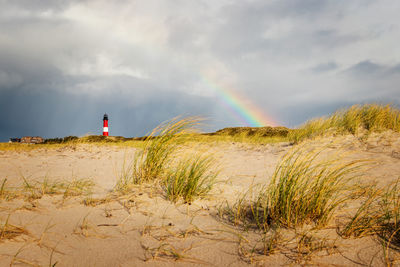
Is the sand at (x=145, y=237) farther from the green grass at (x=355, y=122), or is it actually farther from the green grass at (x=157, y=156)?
the green grass at (x=355, y=122)

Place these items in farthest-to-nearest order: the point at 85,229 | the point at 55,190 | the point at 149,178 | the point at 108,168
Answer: the point at 108,168, the point at 149,178, the point at 55,190, the point at 85,229

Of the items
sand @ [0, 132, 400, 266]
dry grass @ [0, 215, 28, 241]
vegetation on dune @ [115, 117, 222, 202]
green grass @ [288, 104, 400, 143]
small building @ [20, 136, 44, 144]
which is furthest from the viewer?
small building @ [20, 136, 44, 144]

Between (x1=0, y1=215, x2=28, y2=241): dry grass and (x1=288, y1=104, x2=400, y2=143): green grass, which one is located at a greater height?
(x1=288, y1=104, x2=400, y2=143): green grass

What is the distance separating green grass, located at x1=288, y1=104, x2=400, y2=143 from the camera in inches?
294

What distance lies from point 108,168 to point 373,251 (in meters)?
4.59

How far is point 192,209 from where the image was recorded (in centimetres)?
263

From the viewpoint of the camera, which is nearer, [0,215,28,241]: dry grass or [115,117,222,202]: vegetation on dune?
[0,215,28,241]: dry grass

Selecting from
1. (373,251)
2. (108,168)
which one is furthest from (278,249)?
(108,168)

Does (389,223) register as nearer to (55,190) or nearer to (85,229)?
(85,229)

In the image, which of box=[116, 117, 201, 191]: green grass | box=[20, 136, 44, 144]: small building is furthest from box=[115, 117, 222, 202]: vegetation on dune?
box=[20, 136, 44, 144]: small building

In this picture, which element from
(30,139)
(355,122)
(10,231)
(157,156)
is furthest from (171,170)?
(30,139)

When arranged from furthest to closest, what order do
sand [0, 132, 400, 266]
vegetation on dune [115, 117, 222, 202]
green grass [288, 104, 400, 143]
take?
green grass [288, 104, 400, 143]
vegetation on dune [115, 117, 222, 202]
sand [0, 132, 400, 266]

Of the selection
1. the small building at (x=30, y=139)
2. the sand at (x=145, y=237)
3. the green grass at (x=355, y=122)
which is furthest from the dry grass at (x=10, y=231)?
the small building at (x=30, y=139)

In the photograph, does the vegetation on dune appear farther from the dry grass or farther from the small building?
the small building
